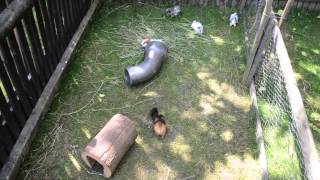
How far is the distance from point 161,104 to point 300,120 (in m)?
1.84

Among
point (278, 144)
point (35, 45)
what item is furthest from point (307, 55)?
point (35, 45)

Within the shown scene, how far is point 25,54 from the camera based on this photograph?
359cm

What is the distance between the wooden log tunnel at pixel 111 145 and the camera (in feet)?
11.1

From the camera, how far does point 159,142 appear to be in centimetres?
389

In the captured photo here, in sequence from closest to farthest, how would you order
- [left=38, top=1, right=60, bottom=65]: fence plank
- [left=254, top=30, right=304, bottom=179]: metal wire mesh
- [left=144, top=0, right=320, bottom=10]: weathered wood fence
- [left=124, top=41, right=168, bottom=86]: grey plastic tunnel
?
[left=254, top=30, right=304, bottom=179]: metal wire mesh < [left=38, top=1, right=60, bottom=65]: fence plank < [left=124, top=41, right=168, bottom=86]: grey plastic tunnel < [left=144, top=0, right=320, bottom=10]: weathered wood fence

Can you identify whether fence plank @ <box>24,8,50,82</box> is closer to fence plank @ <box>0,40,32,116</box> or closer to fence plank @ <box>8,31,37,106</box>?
fence plank @ <box>8,31,37,106</box>

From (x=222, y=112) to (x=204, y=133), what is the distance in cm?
40

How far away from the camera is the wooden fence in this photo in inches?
127

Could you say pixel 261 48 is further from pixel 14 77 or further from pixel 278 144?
pixel 14 77

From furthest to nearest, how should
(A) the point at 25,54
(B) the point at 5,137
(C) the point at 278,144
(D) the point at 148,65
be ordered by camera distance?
(D) the point at 148,65, (C) the point at 278,144, (A) the point at 25,54, (B) the point at 5,137

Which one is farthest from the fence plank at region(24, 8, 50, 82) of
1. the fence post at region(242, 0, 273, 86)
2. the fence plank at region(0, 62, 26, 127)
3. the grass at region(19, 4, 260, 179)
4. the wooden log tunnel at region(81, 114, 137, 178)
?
the fence post at region(242, 0, 273, 86)

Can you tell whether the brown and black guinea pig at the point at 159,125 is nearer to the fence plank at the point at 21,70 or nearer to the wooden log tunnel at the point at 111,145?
the wooden log tunnel at the point at 111,145

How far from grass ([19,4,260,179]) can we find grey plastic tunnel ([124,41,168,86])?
0.11m

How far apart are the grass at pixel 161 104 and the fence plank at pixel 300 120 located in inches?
37.7
